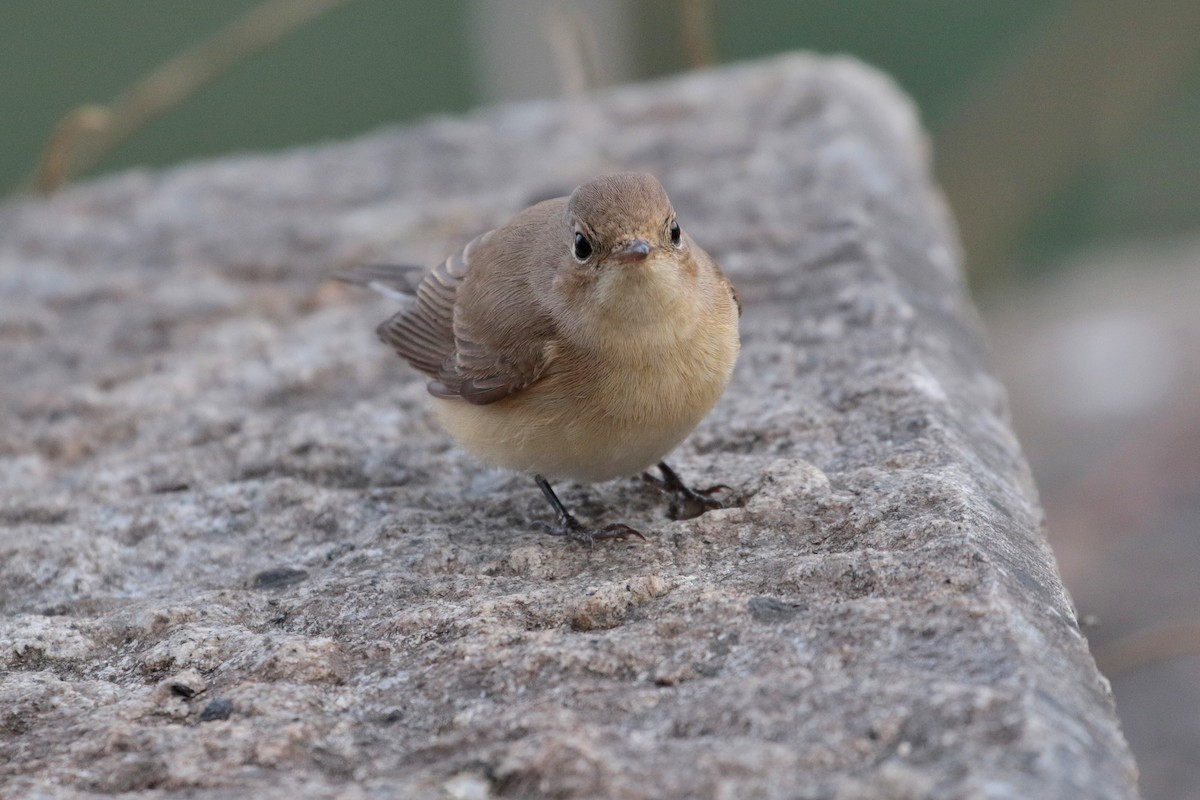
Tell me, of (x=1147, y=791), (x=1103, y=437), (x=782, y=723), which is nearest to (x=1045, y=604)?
(x=782, y=723)

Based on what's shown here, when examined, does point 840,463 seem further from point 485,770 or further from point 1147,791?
point 1147,791

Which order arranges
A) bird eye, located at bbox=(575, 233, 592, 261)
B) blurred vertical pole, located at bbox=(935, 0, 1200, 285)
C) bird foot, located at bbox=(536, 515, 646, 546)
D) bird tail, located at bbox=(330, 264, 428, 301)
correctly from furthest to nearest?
1. blurred vertical pole, located at bbox=(935, 0, 1200, 285)
2. bird tail, located at bbox=(330, 264, 428, 301)
3. bird eye, located at bbox=(575, 233, 592, 261)
4. bird foot, located at bbox=(536, 515, 646, 546)

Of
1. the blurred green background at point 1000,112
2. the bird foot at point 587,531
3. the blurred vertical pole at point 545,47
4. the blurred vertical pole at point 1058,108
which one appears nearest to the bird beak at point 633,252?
the bird foot at point 587,531

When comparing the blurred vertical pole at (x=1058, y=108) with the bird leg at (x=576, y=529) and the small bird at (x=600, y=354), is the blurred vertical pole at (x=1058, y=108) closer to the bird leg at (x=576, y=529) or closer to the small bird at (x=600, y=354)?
the small bird at (x=600, y=354)

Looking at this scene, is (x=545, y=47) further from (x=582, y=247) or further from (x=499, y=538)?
(x=499, y=538)

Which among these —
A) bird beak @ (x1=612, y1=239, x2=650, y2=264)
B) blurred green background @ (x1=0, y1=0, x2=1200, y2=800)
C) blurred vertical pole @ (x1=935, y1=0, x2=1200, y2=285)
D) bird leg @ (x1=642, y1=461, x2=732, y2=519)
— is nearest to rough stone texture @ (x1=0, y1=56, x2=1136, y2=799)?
bird leg @ (x1=642, y1=461, x2=732, y2=519)

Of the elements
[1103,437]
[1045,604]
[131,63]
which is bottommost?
[1103,437]

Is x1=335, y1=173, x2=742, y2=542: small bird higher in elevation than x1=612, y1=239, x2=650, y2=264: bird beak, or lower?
lower

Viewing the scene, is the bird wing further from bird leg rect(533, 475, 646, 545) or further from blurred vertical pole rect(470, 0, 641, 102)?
blurred vertical pole rect(470, 0, 641, 102)
